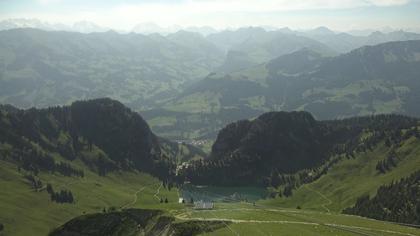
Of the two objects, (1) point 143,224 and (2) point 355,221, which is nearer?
(2) point 355,221

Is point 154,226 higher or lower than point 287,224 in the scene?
lower

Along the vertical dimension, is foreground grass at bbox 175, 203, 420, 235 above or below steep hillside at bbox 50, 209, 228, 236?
above

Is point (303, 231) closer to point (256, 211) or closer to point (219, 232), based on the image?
point (219, 232)

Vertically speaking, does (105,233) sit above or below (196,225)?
below

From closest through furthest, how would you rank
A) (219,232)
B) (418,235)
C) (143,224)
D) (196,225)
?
(418,235)
(219,232)
(196,225)
(143,224)

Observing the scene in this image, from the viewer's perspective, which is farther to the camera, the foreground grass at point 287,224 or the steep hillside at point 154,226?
the steep hillside at point 154,226

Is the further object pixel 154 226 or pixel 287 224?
pixel 154 226

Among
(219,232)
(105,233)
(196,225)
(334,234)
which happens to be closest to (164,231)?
(196,225)

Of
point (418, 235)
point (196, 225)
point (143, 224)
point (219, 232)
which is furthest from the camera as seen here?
point (143, 224)

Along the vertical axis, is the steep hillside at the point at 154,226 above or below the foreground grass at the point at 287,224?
below

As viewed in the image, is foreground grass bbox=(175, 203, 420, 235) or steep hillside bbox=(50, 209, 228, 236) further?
steep hillside bbox=(50, 209, 228, 236)
